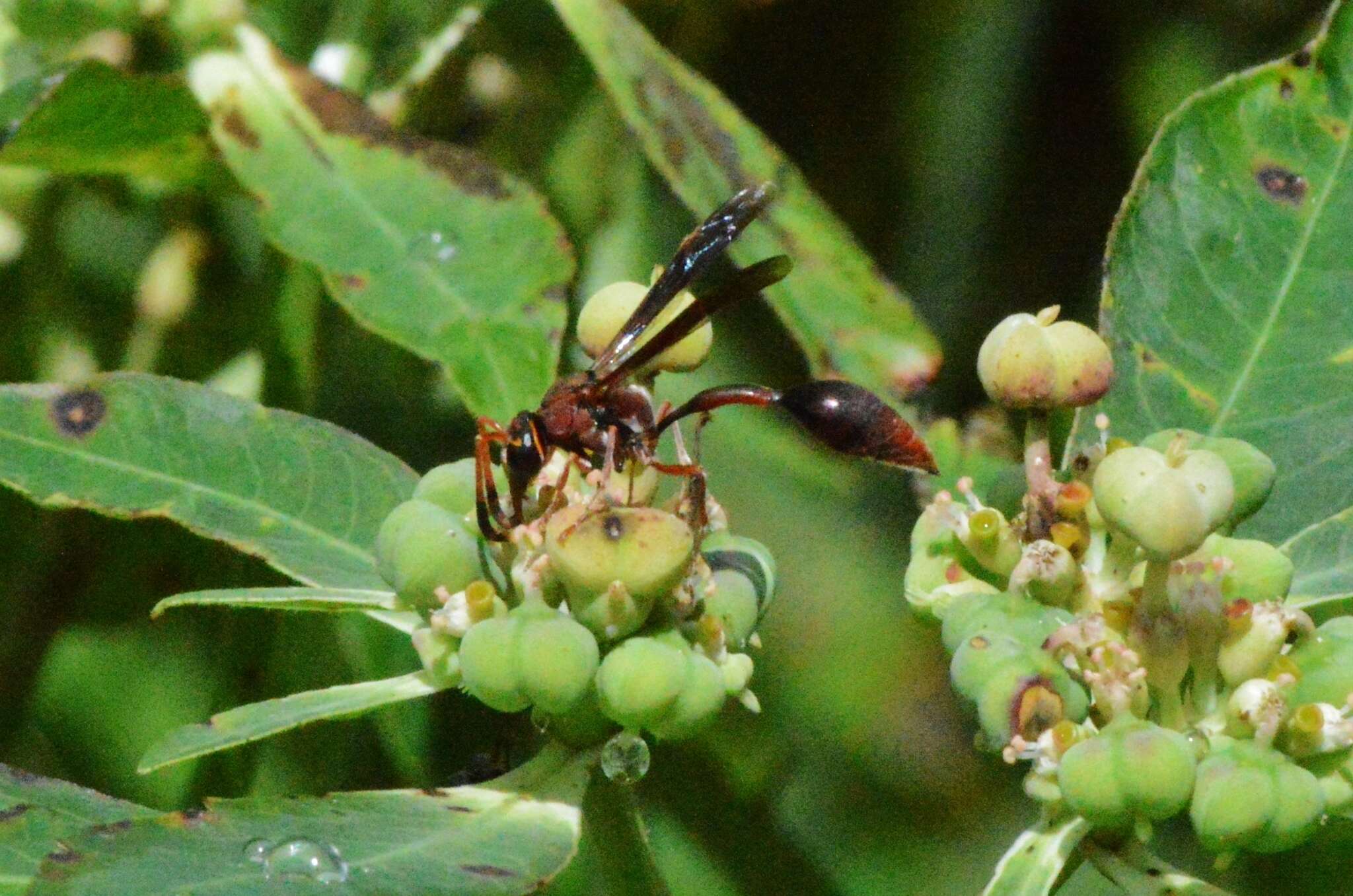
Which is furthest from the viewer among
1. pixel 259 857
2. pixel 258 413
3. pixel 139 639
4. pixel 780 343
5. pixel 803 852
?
pixel 780 343

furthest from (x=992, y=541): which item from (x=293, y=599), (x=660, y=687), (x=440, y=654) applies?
(x=293, y=599)

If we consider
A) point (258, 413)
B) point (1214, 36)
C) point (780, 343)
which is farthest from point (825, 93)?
point (258, 413)

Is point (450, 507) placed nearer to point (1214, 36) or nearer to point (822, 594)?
point (822, 594)

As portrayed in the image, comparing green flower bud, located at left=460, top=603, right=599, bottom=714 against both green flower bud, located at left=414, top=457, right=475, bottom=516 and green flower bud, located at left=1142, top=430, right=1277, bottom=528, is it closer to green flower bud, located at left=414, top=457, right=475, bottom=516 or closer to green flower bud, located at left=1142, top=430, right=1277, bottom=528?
green flower bud, located at left=414, top=457, right=475, bottom=516

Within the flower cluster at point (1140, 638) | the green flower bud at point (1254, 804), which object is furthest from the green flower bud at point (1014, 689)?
the green flower bud at point (1254, 804)

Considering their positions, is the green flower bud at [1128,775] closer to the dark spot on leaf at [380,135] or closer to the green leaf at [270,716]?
the green leaf at [270,716]

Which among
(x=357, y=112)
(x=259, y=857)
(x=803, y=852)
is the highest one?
(x=357, y=112)
